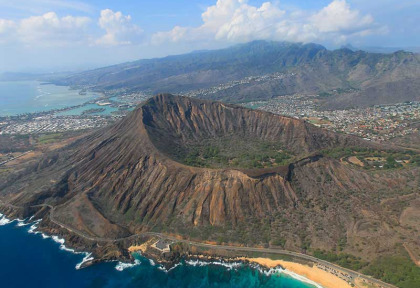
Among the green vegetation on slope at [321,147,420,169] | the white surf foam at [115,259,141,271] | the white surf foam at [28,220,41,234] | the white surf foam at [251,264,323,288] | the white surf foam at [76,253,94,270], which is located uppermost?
the green vegetation on slope at [321,147,420,169]

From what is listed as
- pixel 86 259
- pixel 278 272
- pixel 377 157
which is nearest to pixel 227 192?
pixel 278 272

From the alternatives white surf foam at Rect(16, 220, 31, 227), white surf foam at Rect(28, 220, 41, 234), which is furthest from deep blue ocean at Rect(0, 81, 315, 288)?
white surf foam at Rect(16, 220, 31, 227)

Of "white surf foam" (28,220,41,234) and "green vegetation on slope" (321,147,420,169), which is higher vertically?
"green vegetation on slope" (321,147,420,169)

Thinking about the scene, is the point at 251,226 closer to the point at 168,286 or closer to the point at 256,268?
the point at 256,268

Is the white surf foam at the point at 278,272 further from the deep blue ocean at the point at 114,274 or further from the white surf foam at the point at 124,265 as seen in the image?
the white surf foam at the point at 124,265

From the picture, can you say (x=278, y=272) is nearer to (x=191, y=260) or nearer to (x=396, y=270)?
(x=191, y=260)

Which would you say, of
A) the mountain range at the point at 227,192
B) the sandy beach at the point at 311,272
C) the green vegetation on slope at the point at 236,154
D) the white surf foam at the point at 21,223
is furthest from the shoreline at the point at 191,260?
the green vegetation on slope at the point at 236,154

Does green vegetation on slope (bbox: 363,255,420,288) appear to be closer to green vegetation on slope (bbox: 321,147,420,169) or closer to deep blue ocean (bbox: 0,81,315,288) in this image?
deep blue ocean (bbox: 0,81,315,288)

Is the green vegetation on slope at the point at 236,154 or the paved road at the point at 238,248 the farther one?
the green vegetation on slope at the point at 236,154
